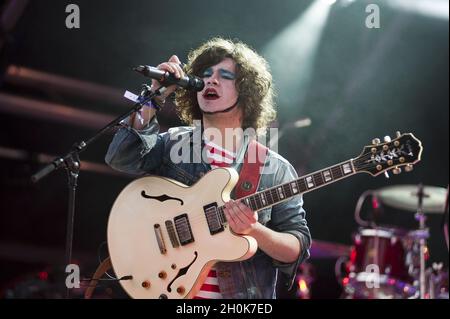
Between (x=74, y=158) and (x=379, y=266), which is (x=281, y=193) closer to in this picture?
(x=74, y=158)

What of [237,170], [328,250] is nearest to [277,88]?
[237,170]

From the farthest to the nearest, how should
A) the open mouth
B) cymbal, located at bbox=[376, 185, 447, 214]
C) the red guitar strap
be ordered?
cymbal, located at bbox=[376, 185, 447, 214] → the open mouth → the red guitar strap

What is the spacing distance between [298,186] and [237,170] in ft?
1.03

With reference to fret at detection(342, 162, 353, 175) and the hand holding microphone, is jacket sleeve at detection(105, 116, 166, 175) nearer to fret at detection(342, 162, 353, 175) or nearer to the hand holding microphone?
the hand holding microphone

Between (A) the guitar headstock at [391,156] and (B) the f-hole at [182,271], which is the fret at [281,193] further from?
(B) the f-hole at [182,271]

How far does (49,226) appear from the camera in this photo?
665 centimetres

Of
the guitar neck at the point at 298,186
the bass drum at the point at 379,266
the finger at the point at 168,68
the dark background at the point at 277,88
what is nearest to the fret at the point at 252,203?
the guitar neck at the point at 298,186

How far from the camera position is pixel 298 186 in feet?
8.52

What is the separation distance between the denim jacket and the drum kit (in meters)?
2.22

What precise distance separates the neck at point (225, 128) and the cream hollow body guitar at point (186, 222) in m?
0.26

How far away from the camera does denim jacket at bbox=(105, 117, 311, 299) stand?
2660 mm

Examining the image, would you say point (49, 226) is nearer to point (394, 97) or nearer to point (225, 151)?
point (394, 97)

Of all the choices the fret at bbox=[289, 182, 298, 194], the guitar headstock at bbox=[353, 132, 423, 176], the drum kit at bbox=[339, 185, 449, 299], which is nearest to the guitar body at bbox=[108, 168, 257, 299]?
the fret at bbox=[289, 182, 298, 194]

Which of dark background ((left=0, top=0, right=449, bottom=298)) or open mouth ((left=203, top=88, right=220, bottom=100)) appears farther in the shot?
dark background ((left=0, top=0, right=449, bottom=298))
